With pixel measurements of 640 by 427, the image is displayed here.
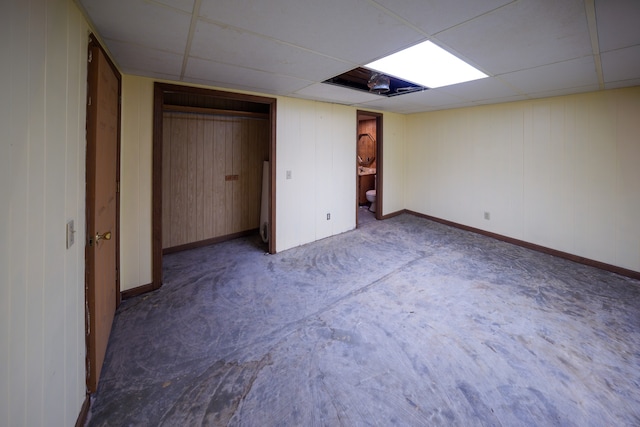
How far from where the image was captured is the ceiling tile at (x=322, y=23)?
1.55 m

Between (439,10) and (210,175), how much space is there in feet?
12.1

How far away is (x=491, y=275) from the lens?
3.31 metres

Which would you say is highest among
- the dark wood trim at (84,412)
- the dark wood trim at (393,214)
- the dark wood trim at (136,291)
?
the dark wood trim at (393,214)

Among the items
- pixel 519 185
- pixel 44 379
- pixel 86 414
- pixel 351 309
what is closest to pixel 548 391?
pixel 351 309

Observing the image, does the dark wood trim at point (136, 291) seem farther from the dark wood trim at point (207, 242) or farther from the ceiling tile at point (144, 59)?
the ceiling tile at point (144, 59)

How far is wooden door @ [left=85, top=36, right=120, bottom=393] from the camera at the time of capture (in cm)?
161

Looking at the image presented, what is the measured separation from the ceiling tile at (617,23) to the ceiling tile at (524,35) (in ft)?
0.25

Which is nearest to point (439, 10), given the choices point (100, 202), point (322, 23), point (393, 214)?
point (322, 23)

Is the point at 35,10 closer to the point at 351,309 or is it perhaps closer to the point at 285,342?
the point at 285,342

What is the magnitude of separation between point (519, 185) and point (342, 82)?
319cm

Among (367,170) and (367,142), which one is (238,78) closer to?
(367,170)

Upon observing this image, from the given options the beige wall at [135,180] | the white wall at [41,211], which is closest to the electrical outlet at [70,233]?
the white wall at [41,211]

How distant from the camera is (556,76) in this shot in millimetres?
2785

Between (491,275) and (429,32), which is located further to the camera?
(491,275)
